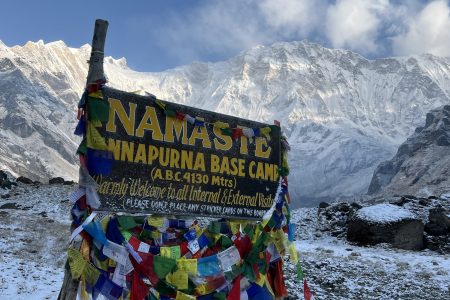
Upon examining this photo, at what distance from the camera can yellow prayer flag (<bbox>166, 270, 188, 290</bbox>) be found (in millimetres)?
6465

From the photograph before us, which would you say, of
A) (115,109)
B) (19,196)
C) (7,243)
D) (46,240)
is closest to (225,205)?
(115,109)

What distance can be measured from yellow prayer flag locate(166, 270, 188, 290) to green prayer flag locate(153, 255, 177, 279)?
3.7 inches

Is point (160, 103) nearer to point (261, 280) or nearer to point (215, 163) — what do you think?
point (215, 163)

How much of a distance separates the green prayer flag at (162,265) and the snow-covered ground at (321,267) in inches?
239

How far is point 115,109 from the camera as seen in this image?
6.34 m

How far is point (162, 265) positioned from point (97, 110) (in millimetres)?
2229

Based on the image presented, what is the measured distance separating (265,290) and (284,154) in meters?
2.29

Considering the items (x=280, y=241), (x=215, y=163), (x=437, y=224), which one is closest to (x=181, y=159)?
(x=215, y=163)

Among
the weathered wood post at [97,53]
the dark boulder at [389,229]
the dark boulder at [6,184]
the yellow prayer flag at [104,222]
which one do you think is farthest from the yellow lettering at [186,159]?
the dark boulder at [6,184]

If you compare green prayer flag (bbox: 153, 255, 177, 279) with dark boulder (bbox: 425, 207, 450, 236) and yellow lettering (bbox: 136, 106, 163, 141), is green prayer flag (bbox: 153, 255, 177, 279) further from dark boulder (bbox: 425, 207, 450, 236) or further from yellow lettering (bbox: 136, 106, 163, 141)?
dark boulder (bbox: 425, 207, 450, 236)

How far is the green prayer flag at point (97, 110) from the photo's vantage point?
20.2 feet

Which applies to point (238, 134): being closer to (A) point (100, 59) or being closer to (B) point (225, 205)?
(B) point (225, 205)

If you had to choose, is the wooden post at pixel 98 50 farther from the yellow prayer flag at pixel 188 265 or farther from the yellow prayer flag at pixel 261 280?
the yellow prayer flag at pixel 261 280

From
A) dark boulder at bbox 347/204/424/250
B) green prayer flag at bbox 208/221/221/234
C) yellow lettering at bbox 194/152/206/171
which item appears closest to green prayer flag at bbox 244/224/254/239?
green prayer flag at bbox 208/221/221/234
